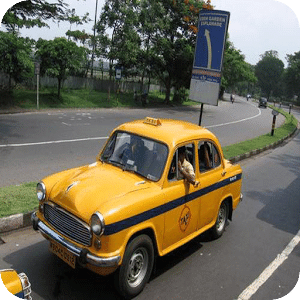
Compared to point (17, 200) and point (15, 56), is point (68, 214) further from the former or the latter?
point (15, 56)

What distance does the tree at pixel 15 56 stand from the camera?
1888cm

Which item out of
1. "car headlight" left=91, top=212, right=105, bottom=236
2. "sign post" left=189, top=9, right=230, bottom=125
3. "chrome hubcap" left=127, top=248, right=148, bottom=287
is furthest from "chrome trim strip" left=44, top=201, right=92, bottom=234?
"sign post" left=189, top=9, right=230, bottom=125

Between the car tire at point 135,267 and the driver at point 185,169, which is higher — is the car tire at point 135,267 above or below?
below

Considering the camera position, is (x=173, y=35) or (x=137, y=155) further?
(x=173, y=35)

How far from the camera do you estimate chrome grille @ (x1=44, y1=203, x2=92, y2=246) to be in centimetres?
398

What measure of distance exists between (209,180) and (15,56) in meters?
17.2

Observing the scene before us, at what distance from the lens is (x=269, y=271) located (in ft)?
17.3

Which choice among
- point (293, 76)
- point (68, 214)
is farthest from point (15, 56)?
point (293, 76)

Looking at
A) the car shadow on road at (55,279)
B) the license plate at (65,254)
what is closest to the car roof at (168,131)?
the license plate at (65,254)

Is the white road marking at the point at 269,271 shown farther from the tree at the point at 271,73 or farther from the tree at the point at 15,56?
the tree at the point at 271,73

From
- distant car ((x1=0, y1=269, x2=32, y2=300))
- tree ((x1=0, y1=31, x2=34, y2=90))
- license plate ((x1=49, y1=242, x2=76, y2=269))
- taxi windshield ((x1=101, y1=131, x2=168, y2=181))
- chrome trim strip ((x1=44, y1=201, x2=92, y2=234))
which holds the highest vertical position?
tree ((x1=0, y1=31, x2=34, y2=90))

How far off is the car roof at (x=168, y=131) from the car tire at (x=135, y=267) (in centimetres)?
149

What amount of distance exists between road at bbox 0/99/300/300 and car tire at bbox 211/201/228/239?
15 cm

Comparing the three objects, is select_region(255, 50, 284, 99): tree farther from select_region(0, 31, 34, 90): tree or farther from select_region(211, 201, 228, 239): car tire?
select_region(211, 201, 228, 239): car tire
